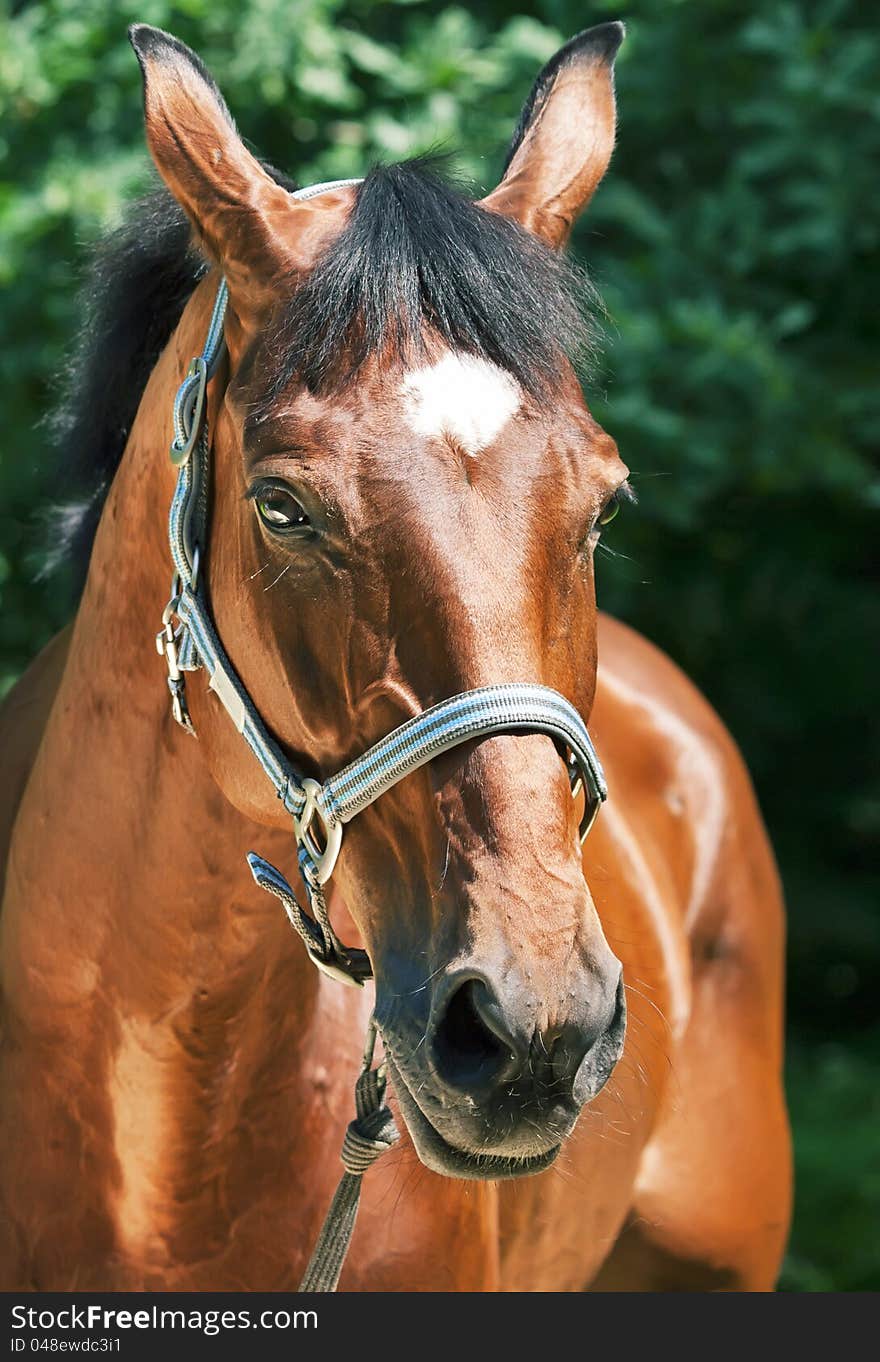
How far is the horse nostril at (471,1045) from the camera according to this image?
1454 millimetres

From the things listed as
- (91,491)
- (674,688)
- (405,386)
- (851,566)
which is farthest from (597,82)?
(851,566)

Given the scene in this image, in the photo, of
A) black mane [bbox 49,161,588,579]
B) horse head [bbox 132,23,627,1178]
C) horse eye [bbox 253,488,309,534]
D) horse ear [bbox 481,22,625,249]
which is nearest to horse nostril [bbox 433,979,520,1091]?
horse head [bbox 132,23,627,1178]

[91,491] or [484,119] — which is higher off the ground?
[91,491]

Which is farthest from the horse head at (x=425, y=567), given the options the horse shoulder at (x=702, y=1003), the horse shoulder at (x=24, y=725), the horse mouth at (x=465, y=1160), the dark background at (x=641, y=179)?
the dark background at (x=641, y=179)

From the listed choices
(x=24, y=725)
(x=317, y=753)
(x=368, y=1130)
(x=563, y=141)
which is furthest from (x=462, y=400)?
(x=24, y=725)

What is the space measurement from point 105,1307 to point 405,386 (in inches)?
48.5

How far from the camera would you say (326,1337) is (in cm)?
198

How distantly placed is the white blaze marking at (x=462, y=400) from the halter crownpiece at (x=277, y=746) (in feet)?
0.92

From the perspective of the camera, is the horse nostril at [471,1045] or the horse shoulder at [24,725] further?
the horse shoulder at [24,725]

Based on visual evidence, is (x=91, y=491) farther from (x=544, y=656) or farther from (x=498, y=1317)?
(x=498, y=1317)

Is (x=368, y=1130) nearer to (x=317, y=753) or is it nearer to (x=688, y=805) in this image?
(x=317, y=753)

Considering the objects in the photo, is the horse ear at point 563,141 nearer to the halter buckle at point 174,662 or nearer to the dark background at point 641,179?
the halter buckle at point 174,662

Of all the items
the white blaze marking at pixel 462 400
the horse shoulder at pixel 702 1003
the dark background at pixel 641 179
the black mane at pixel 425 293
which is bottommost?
the horse shoulder at pixel 702 1003

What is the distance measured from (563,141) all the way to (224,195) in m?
0.54
